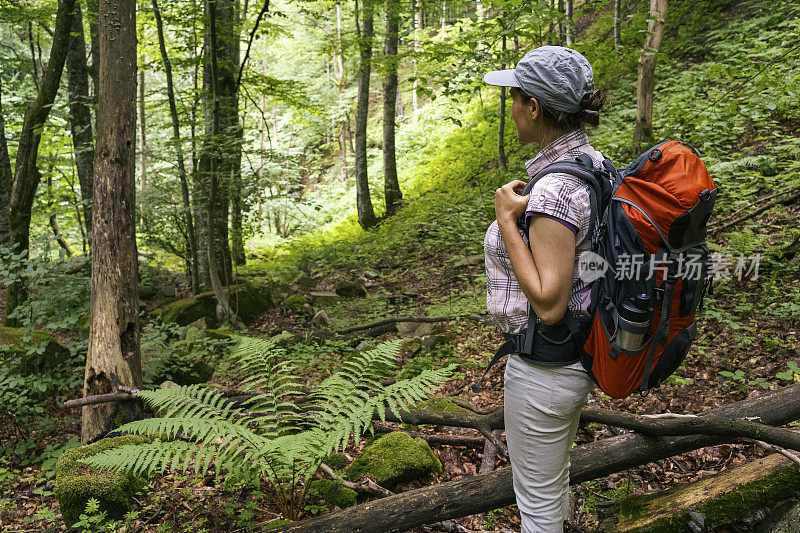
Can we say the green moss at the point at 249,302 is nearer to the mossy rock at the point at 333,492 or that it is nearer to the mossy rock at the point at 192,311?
the mossy rock at the point at 192,311

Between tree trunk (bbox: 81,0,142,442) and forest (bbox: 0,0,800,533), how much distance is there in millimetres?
20

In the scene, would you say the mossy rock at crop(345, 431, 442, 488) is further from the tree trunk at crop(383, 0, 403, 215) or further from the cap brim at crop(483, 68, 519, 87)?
the tree trunk at crop(383, 0, 403, 215)

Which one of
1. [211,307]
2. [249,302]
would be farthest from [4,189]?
[249,302]

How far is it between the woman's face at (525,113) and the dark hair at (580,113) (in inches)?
0.6

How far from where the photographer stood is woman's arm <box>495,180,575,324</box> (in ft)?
5.32

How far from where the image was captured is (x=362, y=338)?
23.4 feet

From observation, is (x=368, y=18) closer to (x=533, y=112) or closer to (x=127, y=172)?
(x=127, y=172)

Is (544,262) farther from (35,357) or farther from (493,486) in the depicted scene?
(35,357)

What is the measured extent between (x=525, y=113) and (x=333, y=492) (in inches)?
101

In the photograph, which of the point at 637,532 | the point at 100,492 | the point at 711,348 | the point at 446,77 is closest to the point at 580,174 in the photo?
the point at 637,532

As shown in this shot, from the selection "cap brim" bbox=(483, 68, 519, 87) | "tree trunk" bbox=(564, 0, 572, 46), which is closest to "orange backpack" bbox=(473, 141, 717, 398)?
"cap brim" bbox=(483, 68, 519, 87)

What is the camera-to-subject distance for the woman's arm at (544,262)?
1.62 meters

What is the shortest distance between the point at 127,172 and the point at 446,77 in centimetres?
467

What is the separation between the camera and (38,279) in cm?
555
